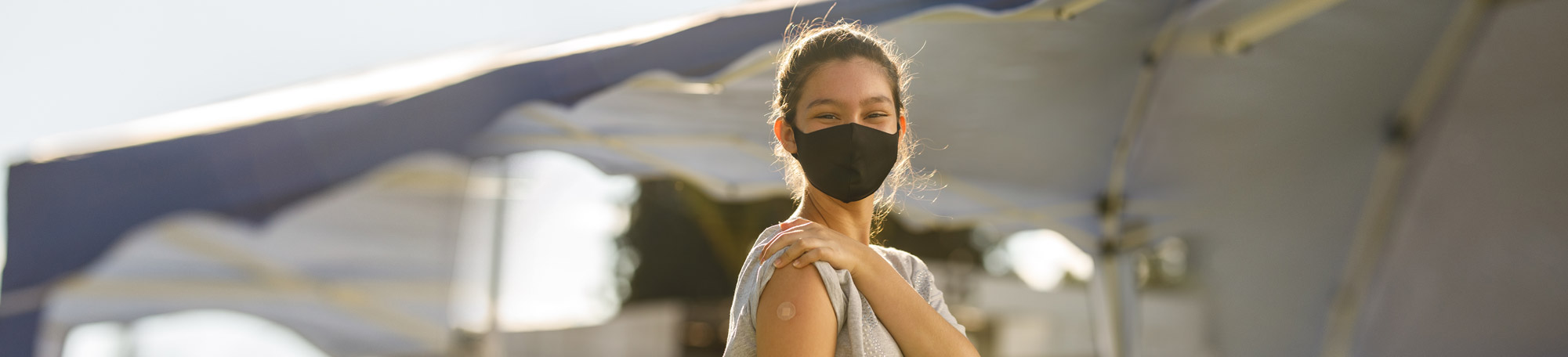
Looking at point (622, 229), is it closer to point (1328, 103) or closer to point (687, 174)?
point (687, 174)

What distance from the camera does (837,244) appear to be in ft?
4.34

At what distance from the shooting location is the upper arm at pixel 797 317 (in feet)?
3.99

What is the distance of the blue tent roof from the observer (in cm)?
194

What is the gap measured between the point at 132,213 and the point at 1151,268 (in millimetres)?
6643

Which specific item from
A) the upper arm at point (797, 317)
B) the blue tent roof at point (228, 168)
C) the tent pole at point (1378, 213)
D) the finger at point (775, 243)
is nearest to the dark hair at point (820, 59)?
the finger at point (775, 243)

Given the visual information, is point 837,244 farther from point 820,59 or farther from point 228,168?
point 228,168

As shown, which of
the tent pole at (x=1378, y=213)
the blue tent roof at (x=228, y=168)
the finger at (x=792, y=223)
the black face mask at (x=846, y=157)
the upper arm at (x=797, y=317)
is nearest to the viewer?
the upper arm at (x=797, y=317)

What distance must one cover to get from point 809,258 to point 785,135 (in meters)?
0.37

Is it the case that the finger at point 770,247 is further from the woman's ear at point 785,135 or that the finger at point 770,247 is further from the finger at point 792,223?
the woman's ear at point 785,135

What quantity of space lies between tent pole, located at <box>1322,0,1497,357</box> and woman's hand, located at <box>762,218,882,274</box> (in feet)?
15.5

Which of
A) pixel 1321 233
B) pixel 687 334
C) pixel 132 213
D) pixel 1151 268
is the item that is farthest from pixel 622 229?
pixel 132 213

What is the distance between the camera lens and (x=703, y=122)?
197 inches

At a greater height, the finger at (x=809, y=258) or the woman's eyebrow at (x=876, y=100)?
the woman's eyebrow at (x=876, y=100)

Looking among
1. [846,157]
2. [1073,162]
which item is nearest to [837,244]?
[846,157]
